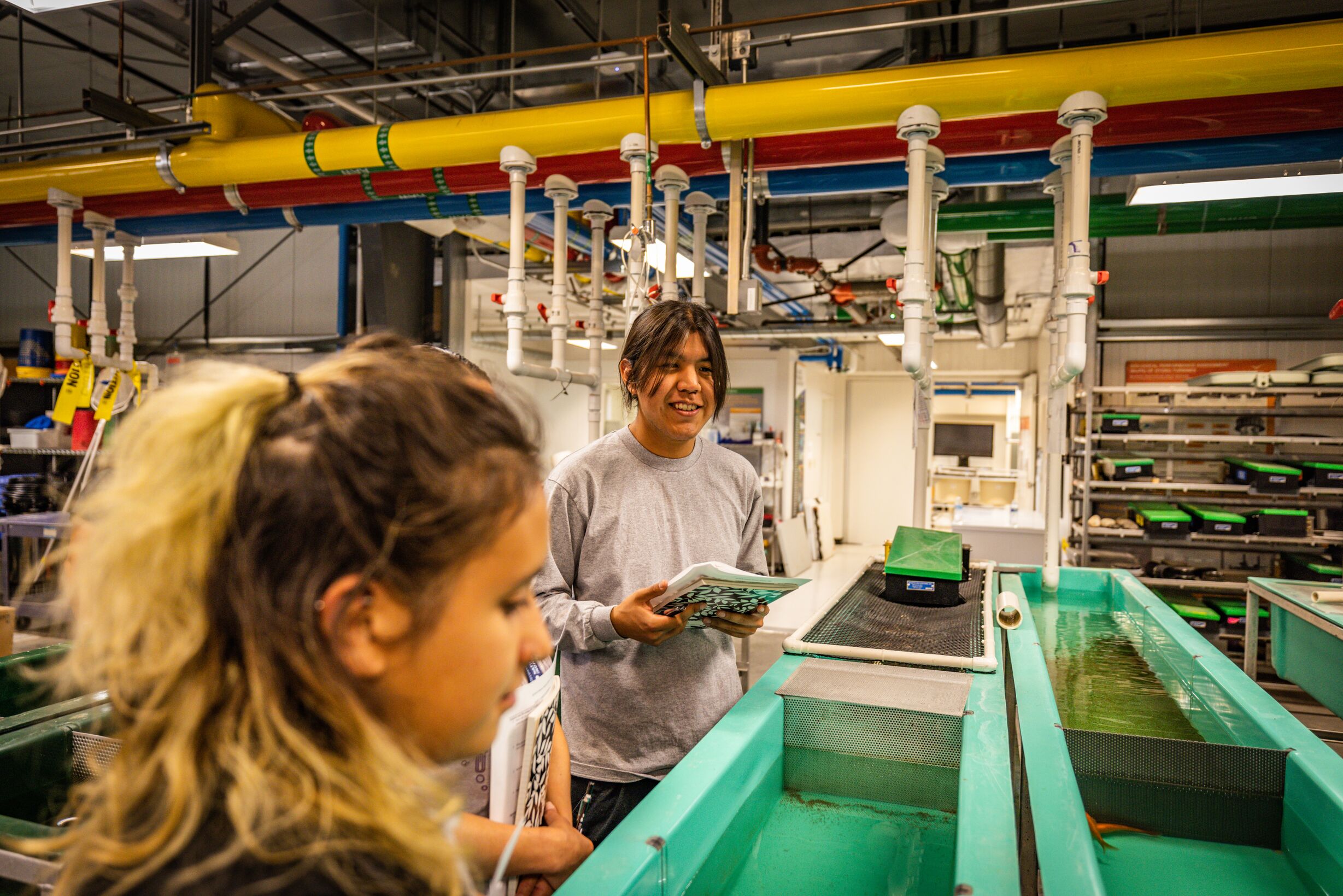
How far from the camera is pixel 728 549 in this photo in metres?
1.68

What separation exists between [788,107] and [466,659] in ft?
8.21

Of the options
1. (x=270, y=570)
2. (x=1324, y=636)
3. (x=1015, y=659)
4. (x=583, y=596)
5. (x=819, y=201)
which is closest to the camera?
(x=270, y=570)

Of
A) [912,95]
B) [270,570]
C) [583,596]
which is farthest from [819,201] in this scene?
[270,570]

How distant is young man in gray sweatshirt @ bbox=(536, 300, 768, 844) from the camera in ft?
5.00

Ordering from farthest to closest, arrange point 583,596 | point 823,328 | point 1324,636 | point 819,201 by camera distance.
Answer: point 823,328 → point 819,201 → point 1324,636 → point 583,596

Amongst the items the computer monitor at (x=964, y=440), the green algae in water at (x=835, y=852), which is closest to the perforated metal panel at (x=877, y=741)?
the green algae in water at (x=835, y=852)

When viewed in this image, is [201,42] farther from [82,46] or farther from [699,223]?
[699,223]

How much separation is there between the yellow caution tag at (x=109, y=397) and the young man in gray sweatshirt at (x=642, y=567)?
4.19 m

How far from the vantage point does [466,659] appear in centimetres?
56

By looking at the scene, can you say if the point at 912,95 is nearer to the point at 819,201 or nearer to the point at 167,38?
the point at 819,201

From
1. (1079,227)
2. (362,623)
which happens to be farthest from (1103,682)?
(362,623)

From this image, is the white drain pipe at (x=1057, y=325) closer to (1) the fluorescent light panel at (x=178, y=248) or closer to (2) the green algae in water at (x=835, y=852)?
(2) the green algae in water at (x=835, y=852)

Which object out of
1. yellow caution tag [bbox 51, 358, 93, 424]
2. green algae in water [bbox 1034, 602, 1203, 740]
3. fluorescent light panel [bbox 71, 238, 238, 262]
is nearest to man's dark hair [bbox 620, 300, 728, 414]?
green algae in water [bbox 1034, 602, 1203, 740]

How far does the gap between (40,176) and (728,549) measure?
412cm
